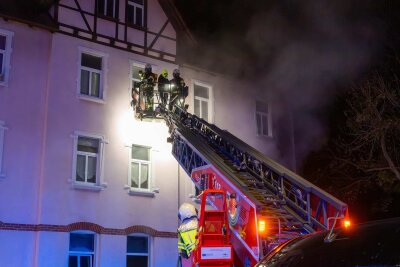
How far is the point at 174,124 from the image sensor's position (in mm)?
12477

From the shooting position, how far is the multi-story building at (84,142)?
12.2 m

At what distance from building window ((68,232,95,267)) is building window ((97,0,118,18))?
6359mm

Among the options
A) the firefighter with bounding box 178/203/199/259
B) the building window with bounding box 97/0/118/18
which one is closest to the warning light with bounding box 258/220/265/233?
the firefighter with bounding box 178/203/199/259

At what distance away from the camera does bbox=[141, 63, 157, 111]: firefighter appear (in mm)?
13695

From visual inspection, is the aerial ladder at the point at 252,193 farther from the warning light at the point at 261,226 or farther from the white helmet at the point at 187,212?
the white helmet at the point at 187,212

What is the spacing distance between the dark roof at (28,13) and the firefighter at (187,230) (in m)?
7.62

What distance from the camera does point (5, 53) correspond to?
12719mm

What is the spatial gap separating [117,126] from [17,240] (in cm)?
409

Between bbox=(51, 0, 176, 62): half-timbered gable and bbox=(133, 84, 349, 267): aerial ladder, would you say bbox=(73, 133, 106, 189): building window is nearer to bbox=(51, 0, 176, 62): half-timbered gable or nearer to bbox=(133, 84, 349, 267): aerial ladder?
bbox=(133, 84, 349, 267): aerial ladder

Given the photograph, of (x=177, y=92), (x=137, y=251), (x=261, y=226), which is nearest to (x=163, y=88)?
(x=177, y=92)

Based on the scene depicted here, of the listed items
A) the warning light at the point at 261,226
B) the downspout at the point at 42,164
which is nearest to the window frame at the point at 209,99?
the downspout at the point at 42,164

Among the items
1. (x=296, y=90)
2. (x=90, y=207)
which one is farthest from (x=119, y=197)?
(x=296, y=90)

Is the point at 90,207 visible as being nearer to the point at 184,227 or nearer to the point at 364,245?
the point at 184,227

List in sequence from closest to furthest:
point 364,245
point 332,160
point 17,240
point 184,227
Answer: point 364,245, point 184,227, point 17,240, point 332,160
